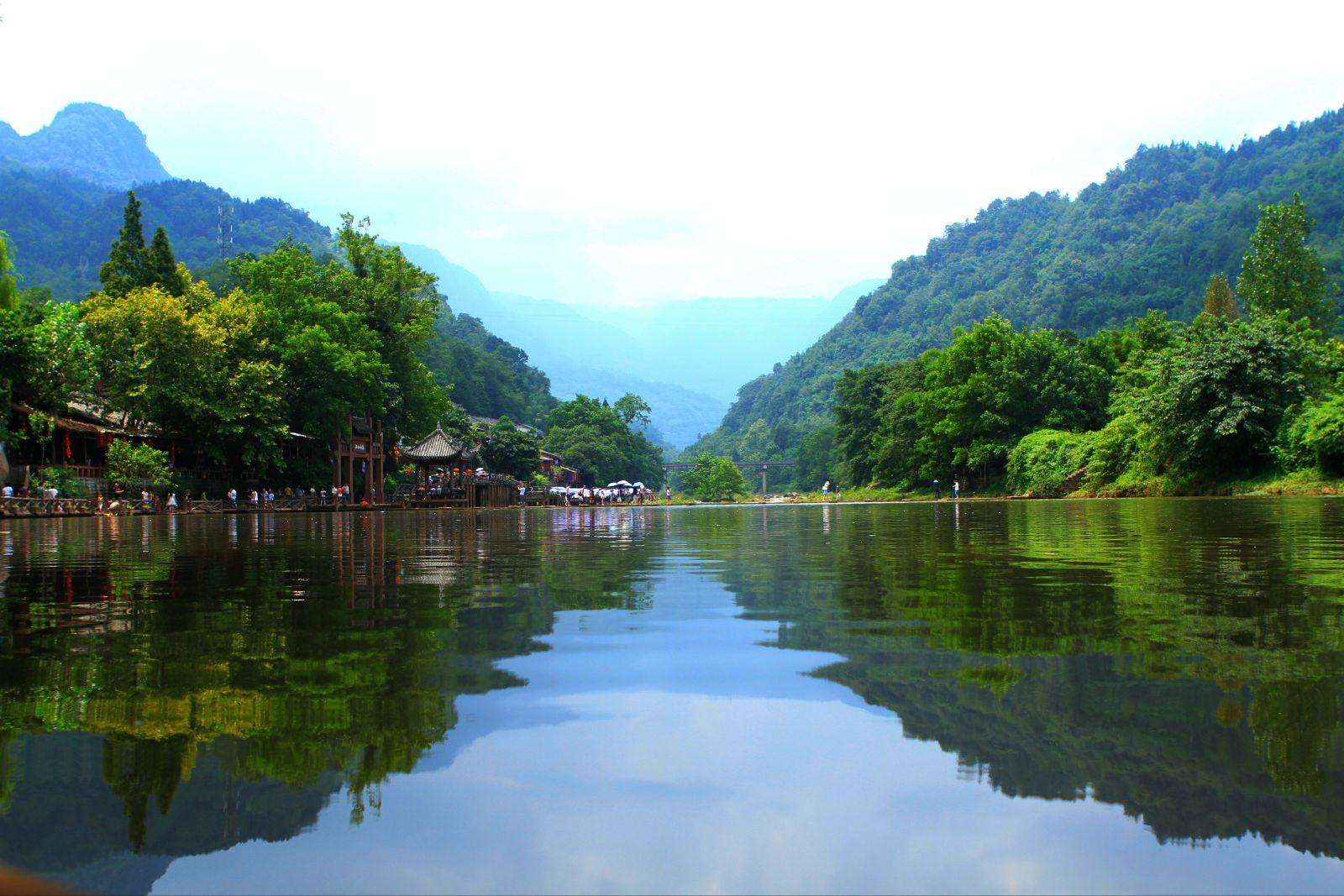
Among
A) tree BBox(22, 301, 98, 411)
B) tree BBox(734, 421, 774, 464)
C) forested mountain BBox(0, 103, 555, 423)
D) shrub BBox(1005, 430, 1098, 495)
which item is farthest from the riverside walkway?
tree BBox(734, 421, 774, 464)

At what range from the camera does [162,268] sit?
50.2m

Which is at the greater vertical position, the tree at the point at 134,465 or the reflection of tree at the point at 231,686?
the tree at the point at 134,465

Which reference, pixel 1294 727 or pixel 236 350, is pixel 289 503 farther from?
pixel 1294 727

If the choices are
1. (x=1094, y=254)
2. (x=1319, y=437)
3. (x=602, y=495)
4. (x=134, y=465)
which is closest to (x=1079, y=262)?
(x=1094, y=254)

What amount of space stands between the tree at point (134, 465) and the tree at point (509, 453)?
36.6m

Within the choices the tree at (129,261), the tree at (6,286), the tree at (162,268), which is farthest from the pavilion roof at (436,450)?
the tree at (6,286)

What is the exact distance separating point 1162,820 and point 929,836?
55 cm

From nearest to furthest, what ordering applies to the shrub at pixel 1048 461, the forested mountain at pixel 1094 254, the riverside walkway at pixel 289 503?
the riverside walkway at pixel 289 503 → the shrub at pixel 1048 461 → the forested mountain at pixel 1094 254

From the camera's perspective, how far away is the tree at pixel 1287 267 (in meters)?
64.2

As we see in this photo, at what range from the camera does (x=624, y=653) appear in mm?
4344

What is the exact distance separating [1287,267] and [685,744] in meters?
75.5

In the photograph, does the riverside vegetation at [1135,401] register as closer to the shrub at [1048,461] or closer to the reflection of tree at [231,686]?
the shrub at [1048,461]

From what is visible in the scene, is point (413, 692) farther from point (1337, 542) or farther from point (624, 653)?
point (1337, 542)

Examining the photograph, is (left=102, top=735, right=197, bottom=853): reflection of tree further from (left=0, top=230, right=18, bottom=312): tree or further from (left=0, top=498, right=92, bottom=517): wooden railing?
(left=0, top=230, right=18, bottom=312): tree
